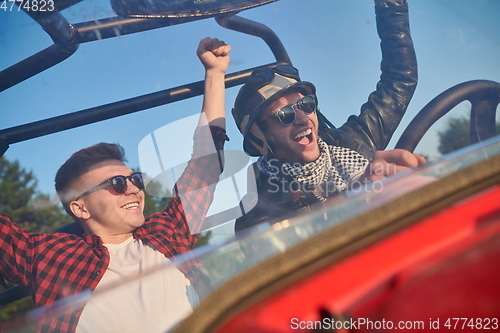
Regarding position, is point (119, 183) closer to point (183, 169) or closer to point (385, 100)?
point (183, 169)

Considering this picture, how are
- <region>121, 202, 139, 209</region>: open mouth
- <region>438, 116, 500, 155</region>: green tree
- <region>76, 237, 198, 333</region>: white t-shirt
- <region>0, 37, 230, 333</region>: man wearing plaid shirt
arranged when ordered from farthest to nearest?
<region>121, 202, 139, 209</region>: open mouth, <region>0, 37, 230, 333</region>: man wearing plaid shirt, <region>438, 116, 500, 155</region>: green tree, <region>76, 237, 198, 333</region>: white t-shirt

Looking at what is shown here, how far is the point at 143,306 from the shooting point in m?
0.79

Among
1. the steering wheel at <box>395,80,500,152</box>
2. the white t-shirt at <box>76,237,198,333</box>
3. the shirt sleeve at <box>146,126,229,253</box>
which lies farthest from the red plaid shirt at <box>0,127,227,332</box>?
the steering wheel at <box>395,80,500,152</box>

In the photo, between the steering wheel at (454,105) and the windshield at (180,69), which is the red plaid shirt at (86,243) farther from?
the steering wheel at (454,105)

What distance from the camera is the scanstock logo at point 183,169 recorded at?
1216 mm

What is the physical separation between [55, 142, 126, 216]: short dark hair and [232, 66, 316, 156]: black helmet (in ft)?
1.39

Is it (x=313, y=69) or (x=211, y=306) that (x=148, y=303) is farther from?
(x=313, y=69)

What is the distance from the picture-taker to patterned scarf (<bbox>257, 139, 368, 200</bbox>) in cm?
114

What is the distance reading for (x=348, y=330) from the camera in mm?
615

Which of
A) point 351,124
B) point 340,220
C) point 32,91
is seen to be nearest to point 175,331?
point 340,220

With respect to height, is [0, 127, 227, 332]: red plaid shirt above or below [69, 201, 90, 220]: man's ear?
below

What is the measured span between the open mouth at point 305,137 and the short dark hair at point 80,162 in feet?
1.93

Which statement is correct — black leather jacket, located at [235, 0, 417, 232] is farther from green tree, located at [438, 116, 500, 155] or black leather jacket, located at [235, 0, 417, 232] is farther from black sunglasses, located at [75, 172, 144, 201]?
black sunglasses, located at [75, 172, 144, 201]

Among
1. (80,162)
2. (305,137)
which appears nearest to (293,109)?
(305,137)
